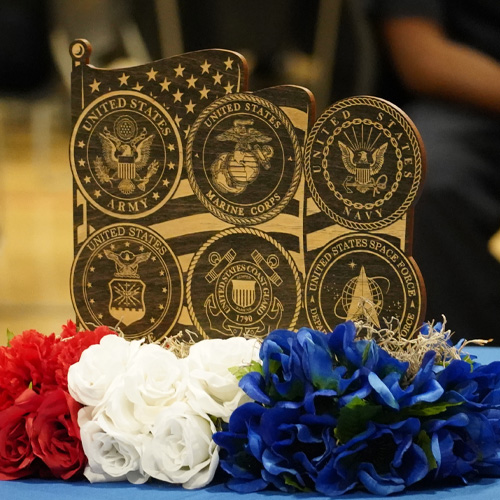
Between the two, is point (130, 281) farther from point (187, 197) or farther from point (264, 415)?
point (264, 415)

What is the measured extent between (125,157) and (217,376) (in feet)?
1.17

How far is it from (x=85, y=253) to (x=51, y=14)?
233cm

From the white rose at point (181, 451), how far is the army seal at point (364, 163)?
1.03 feet

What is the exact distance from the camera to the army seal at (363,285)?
0.99 m

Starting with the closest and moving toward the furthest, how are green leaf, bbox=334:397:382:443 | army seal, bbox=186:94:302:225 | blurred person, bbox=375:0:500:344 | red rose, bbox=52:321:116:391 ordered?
green leaf, bbox=334:397:382:443, red rose, bbox=52:321:116:391, army seal, bbox=186:94:302:225, blurred person, bbox=375:0:500:344

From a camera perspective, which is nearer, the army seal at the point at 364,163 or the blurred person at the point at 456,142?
the army seal at the point at 364,163

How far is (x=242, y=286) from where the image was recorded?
42.2 inches

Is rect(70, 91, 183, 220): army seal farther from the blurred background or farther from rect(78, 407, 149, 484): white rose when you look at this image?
the blurred background

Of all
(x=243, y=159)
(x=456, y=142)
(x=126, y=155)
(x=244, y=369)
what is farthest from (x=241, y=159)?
(x=456, y=142)

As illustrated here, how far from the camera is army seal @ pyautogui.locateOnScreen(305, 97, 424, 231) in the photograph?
982mm

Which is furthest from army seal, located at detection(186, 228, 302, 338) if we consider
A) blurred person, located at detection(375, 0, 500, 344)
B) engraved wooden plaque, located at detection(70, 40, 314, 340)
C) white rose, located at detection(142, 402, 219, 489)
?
blurred person, located at detection(375, 0, 500, 344)

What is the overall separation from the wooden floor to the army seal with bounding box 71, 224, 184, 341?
1.52 m

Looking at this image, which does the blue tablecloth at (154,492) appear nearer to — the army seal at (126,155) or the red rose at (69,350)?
the red rose at (69,350)

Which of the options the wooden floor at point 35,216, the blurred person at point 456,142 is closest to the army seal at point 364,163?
the blurred person at point 456,142
